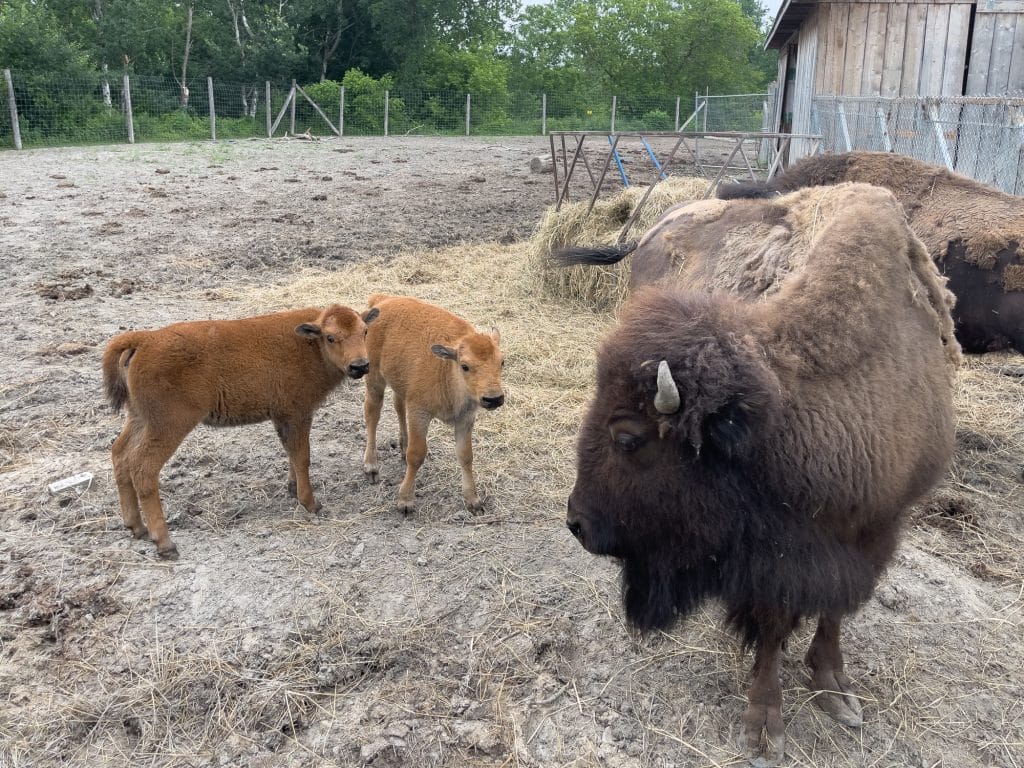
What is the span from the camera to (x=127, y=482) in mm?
4168

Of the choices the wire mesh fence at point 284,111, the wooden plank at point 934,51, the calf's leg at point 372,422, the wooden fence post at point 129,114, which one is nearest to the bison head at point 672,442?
the calf's leg at point 372,422

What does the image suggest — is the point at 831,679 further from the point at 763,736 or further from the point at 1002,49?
the point at 1002,49

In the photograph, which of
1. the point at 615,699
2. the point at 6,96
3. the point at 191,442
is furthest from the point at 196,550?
the point at 6,96

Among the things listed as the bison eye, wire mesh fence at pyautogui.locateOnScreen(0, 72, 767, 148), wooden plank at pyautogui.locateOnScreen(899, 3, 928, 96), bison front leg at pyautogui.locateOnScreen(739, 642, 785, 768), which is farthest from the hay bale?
wire mesh fence at pyautogui.locateOnScreen(0, 72, 767, 148)

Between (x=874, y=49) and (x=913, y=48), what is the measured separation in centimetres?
52

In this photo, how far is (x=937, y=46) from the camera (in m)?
11.5

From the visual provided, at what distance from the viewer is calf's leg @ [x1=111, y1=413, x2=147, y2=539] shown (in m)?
4.14

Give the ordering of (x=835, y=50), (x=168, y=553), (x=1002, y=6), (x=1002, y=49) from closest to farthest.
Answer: (x=168, y=553), (x=1002, y=6), (x=1002, y=49), (x=835, y=50)

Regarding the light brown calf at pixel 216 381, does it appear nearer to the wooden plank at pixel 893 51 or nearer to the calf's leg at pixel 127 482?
the calf's leg at pixel 127 482

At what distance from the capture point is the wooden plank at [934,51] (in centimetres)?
1142

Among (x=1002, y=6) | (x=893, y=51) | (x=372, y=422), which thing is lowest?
(x=372, y=422)

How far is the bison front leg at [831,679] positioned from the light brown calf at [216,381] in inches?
103

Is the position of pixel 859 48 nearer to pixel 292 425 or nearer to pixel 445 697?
pixel 292 425

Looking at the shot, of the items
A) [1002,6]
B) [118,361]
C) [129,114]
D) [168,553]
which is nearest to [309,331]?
[118,361]
